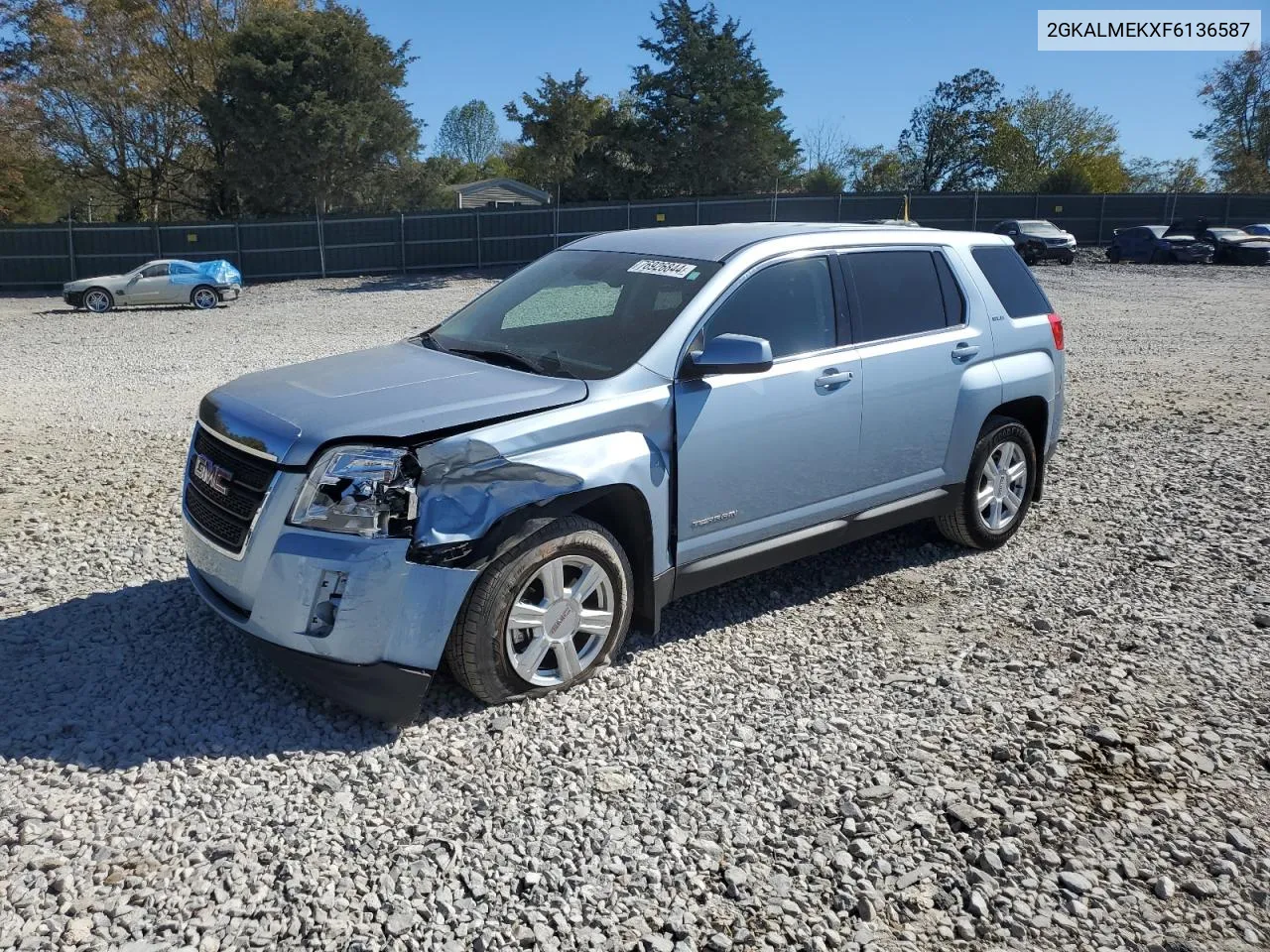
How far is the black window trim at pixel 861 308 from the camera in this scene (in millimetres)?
5016

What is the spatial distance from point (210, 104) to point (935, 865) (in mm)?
40620

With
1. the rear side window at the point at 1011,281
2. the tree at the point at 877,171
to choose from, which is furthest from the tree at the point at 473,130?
the rear side window at the point at 1011,281

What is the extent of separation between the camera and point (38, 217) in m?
51.2

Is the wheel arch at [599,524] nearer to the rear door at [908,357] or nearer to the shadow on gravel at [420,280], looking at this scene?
the rear door at [908,357]

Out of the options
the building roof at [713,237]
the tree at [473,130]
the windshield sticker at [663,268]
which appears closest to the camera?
the windshield sticker at [663,268]

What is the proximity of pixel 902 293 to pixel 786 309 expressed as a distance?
89 centimetres

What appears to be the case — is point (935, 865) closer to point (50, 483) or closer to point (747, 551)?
point (747, 551)

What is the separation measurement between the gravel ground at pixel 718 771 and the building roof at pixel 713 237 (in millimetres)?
1784

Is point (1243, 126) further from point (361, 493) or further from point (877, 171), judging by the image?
point (361, 493)

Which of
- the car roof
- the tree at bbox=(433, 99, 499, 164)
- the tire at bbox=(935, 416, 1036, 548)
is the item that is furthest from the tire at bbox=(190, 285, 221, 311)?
the tree at bbox=(433, 99, 499, 164)

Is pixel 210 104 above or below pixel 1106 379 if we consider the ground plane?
above

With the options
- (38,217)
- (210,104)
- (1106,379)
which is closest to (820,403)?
(1106,379)

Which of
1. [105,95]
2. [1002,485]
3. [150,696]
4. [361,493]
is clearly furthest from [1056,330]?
[105,95]

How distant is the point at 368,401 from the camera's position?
12.9 ft
